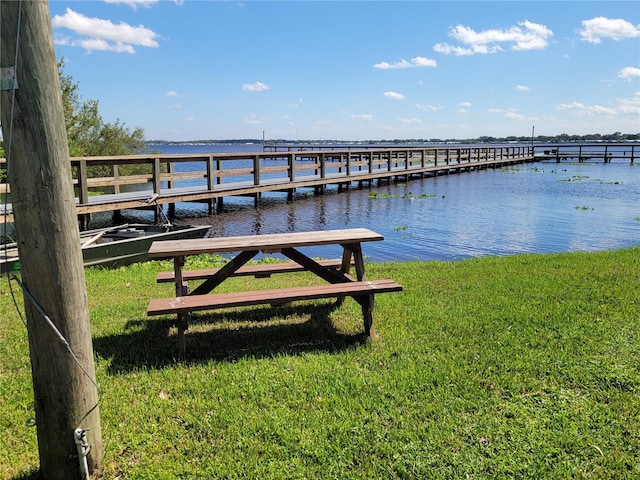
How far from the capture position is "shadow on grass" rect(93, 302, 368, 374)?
446 cm

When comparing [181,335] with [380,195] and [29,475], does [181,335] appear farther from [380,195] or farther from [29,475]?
[380,195]

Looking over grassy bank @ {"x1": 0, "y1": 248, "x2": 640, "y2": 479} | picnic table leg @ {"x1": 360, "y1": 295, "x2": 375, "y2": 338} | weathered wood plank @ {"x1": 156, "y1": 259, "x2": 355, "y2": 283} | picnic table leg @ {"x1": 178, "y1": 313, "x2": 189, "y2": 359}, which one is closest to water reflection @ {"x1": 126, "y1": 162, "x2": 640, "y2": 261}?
weathered wood plank @ {"x1": 156, "y1": 259, "x2": 355, "y2": 283}

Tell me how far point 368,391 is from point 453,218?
52.1ft

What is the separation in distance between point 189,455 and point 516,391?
222 cm

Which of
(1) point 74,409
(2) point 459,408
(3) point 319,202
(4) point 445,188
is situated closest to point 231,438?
(1) point 74,409

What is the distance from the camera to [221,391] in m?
3.78

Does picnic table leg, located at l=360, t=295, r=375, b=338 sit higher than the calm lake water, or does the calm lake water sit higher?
picnic table leg, located at l=360, t=295, r=375, b=338

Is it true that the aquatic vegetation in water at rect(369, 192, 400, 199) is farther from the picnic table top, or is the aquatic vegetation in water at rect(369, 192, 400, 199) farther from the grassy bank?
the picnic table top

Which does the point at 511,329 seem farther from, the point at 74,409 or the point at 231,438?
the point at 74,409

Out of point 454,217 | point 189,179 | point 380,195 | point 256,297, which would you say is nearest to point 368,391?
point 256,297

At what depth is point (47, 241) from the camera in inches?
99.7

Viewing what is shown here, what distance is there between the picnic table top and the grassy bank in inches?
32.9

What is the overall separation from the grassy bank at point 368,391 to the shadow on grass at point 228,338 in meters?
0.02

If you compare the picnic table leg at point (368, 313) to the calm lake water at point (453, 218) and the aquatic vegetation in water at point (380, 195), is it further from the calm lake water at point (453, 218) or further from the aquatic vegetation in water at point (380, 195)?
the aquatic vegetation in water at point (380, 195)
